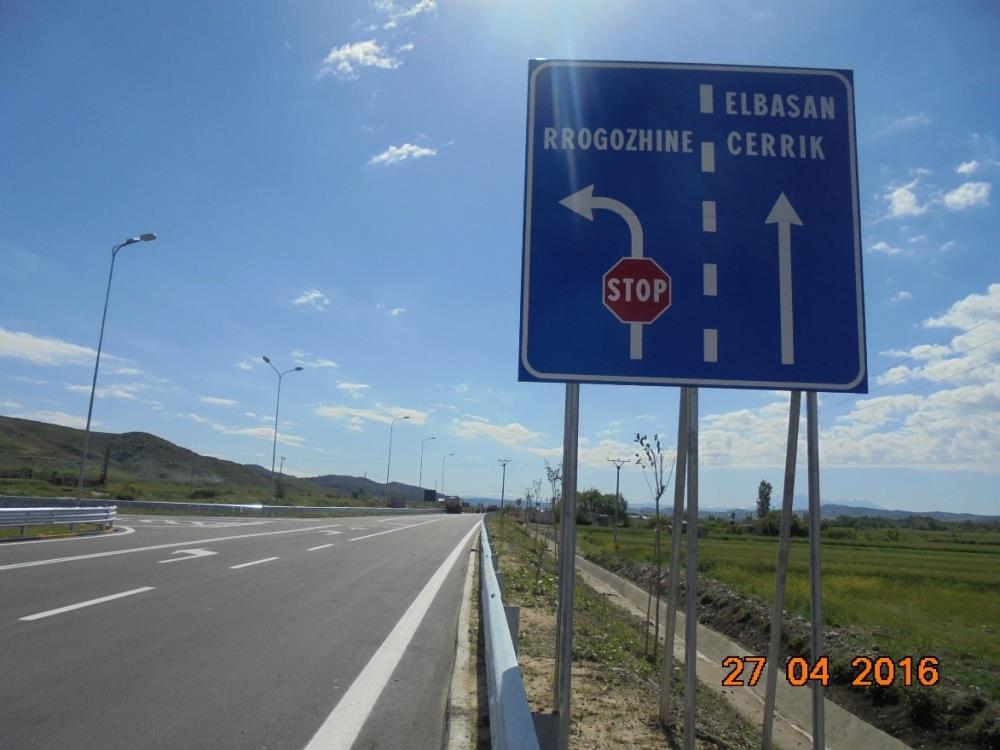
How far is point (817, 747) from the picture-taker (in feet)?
11.1

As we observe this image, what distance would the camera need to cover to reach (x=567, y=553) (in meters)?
3.14

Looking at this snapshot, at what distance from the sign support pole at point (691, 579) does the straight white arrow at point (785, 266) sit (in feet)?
1.95

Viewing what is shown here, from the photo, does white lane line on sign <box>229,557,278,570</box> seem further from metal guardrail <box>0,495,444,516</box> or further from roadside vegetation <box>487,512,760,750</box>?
metal guardrail <box>0,495,444,516</box>

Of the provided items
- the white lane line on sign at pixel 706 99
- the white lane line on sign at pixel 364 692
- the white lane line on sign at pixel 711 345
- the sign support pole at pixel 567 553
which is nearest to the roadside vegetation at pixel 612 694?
the white lane line on sign at pixel 364 692

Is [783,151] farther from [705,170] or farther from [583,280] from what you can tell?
[583,280]

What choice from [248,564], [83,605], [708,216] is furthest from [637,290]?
[248,564]

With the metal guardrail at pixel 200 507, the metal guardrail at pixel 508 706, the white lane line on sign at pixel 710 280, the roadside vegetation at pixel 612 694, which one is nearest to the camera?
the metal guardrail at pixel 508 706

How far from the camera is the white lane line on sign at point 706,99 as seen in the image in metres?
3.40

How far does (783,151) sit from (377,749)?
442 cm

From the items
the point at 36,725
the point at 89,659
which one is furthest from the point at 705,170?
the point at 89,659

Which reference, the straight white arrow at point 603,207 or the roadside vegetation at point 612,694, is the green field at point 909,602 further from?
the straight white arrow at point 603,207

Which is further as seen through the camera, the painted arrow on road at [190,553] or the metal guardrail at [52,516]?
the metal guardrail at [52,516]

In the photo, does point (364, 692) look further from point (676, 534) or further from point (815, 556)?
point (815, 556)

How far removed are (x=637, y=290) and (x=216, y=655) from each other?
6097mm
